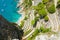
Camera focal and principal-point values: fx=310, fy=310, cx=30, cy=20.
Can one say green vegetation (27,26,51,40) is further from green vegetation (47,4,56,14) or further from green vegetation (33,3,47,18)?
green vegetation (47,4,56,14)

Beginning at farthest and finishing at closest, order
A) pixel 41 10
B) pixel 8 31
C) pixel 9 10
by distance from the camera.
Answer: pixel 9 10 → pixel 41 10 → pixel 8 31

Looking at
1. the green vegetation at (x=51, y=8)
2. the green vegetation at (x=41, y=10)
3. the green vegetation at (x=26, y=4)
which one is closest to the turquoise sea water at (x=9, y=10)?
the green vegetation at (x=26, y=4)

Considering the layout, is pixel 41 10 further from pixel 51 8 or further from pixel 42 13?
pixel 51 8

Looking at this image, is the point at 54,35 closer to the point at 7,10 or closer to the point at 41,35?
the point at 41,35

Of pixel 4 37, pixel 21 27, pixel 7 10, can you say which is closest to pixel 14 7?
pixel 7 10

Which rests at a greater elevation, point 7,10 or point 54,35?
point 7,10

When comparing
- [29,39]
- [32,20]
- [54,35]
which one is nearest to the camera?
[54,35]

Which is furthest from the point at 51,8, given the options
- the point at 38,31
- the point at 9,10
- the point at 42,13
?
the point at 9,10

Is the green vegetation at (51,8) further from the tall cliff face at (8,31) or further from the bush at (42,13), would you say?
the tall cliff face at (8,31)
